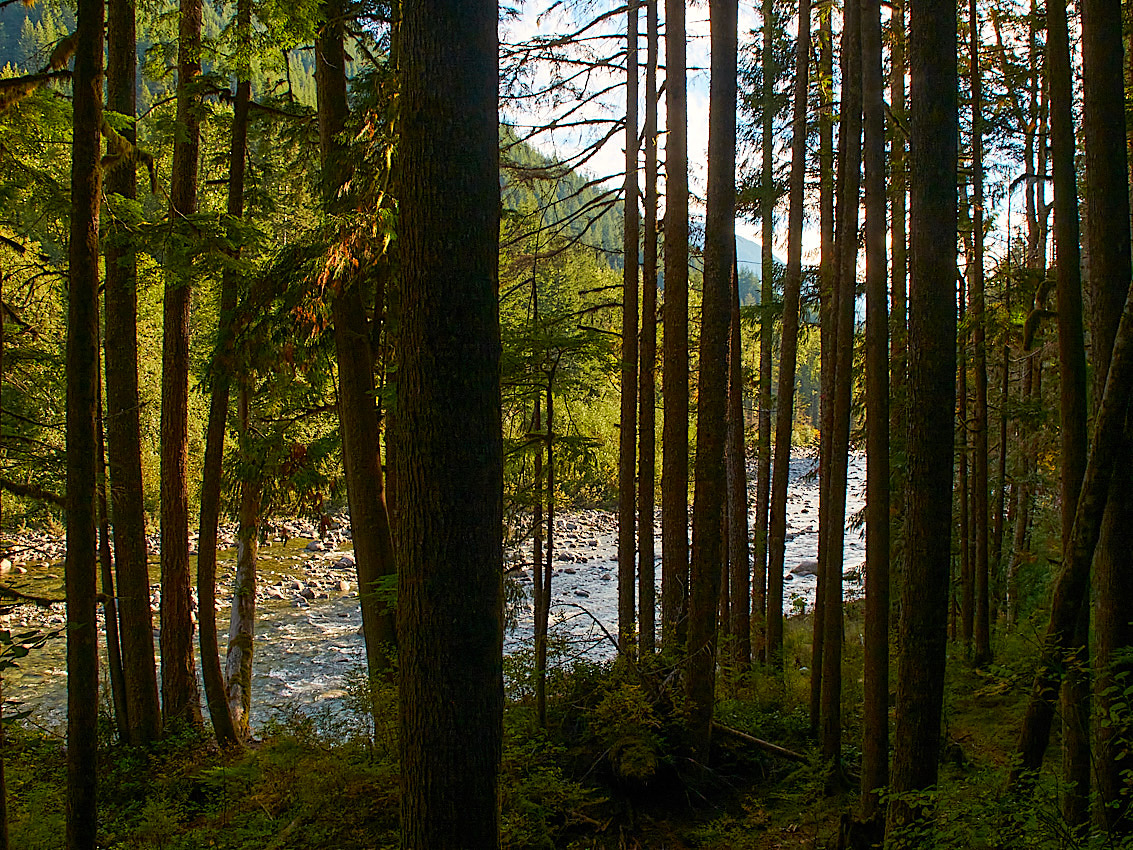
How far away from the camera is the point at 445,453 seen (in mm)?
2961

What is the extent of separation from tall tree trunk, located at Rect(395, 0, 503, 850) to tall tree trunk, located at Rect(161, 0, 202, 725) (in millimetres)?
6062

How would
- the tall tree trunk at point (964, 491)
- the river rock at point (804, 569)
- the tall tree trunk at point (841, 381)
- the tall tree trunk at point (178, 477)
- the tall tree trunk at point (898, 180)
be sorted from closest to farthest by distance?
the tall tree trunk at point (841, 381) → the tall tree trunk at point (898, 180) → the tall tree trunk at point (178, 477) → the tall tree trunk at point (964, 491) → the river rock at point (804, 569)

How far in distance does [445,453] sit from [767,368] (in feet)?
30.8

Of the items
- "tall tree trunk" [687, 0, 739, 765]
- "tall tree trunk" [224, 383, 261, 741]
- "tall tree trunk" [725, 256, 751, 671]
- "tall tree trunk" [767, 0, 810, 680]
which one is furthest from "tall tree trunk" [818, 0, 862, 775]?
"tall tree trunk" [224, 383, 261, 741]

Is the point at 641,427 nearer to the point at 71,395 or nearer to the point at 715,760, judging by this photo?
the point at 715,760

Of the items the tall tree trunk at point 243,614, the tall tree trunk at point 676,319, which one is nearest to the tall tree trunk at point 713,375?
the tall tree trunk at point 676,319

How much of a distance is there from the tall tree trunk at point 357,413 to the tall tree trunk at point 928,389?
15.6 ft

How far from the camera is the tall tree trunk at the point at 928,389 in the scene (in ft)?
14.0

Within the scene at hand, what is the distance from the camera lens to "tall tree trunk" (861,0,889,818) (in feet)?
17.5

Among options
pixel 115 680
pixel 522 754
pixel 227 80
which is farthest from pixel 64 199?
pixel 522 754

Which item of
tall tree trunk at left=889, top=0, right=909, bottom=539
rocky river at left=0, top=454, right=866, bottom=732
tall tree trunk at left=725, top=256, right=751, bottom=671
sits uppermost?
tall tree trunk at left=889, top=0, right=909, bottom=539

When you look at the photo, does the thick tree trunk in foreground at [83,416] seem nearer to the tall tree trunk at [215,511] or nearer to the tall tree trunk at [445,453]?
the tall tree trunk at [445,453]

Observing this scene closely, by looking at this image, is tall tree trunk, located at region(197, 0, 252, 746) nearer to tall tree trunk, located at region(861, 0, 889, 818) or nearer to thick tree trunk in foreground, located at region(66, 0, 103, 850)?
thick tree trunk in foreground, located at region(66, 0, 103, 850)

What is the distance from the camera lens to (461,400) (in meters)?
2.98
